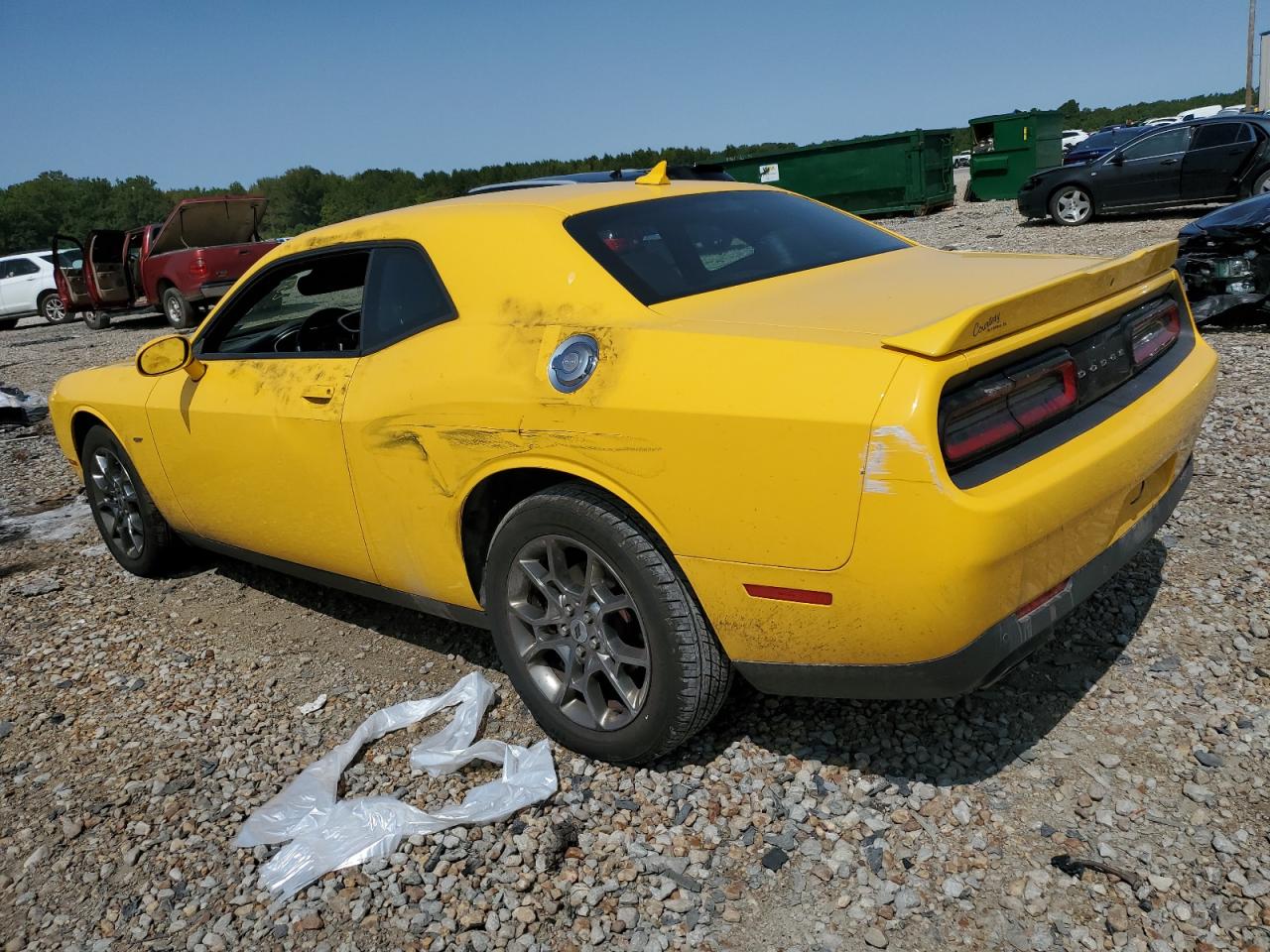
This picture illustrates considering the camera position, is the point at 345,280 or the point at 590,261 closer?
the point at 590,261

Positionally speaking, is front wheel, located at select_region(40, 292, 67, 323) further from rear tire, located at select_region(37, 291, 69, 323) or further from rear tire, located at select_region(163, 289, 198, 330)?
rear tire, located at select_region(163, 289, 198, 330)

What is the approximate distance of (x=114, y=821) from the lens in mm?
2955

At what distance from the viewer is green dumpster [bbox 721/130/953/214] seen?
824 inches

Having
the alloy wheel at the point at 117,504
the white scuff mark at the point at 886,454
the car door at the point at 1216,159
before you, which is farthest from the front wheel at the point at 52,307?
the white scuff mark at the point at 886,454

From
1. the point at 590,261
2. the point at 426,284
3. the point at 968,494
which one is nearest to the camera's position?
the point at 968,494

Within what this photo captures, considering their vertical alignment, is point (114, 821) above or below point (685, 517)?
below

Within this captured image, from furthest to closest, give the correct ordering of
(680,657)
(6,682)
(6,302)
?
1. (6,302)
2. (6,682)
3. (680,657)

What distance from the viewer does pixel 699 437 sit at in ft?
7.72

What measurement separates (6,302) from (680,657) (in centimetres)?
2303

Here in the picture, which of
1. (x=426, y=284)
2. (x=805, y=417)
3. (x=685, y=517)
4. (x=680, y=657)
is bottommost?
(x=680, y=657)

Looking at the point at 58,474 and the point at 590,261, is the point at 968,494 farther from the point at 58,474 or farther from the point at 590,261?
the point at 58,474

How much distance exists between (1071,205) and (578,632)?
1611 centimetres

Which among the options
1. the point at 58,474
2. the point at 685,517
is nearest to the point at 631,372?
the point at 685,517

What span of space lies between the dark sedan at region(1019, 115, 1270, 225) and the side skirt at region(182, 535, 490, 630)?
1494 cm
